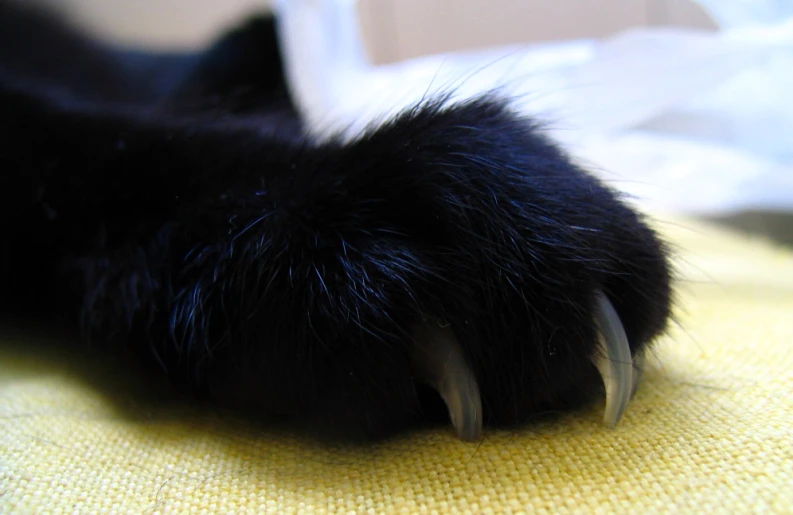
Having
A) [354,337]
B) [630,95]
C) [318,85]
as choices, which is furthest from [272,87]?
[354,337]

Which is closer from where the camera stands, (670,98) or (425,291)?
(425,291)

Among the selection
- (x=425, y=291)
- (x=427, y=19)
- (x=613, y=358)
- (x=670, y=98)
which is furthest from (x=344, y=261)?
(x=427, y=19)

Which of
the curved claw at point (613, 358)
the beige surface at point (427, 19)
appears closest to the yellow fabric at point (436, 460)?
the curved claw at point (613, 358)

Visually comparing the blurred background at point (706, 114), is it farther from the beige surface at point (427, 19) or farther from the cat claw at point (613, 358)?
the cat claw at point (613, 358)

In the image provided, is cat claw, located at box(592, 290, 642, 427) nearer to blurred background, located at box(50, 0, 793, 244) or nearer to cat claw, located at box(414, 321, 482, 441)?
cat claw, located at box(414, 321, 482, 441)

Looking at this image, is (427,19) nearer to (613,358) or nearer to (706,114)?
(706,114)

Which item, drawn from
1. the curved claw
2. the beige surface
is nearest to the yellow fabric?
the curved claw

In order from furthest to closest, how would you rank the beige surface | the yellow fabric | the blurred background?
1. the beige surface
2. the blurred background
3. the yellow fabric

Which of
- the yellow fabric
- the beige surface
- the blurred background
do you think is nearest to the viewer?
the yellow fabric
